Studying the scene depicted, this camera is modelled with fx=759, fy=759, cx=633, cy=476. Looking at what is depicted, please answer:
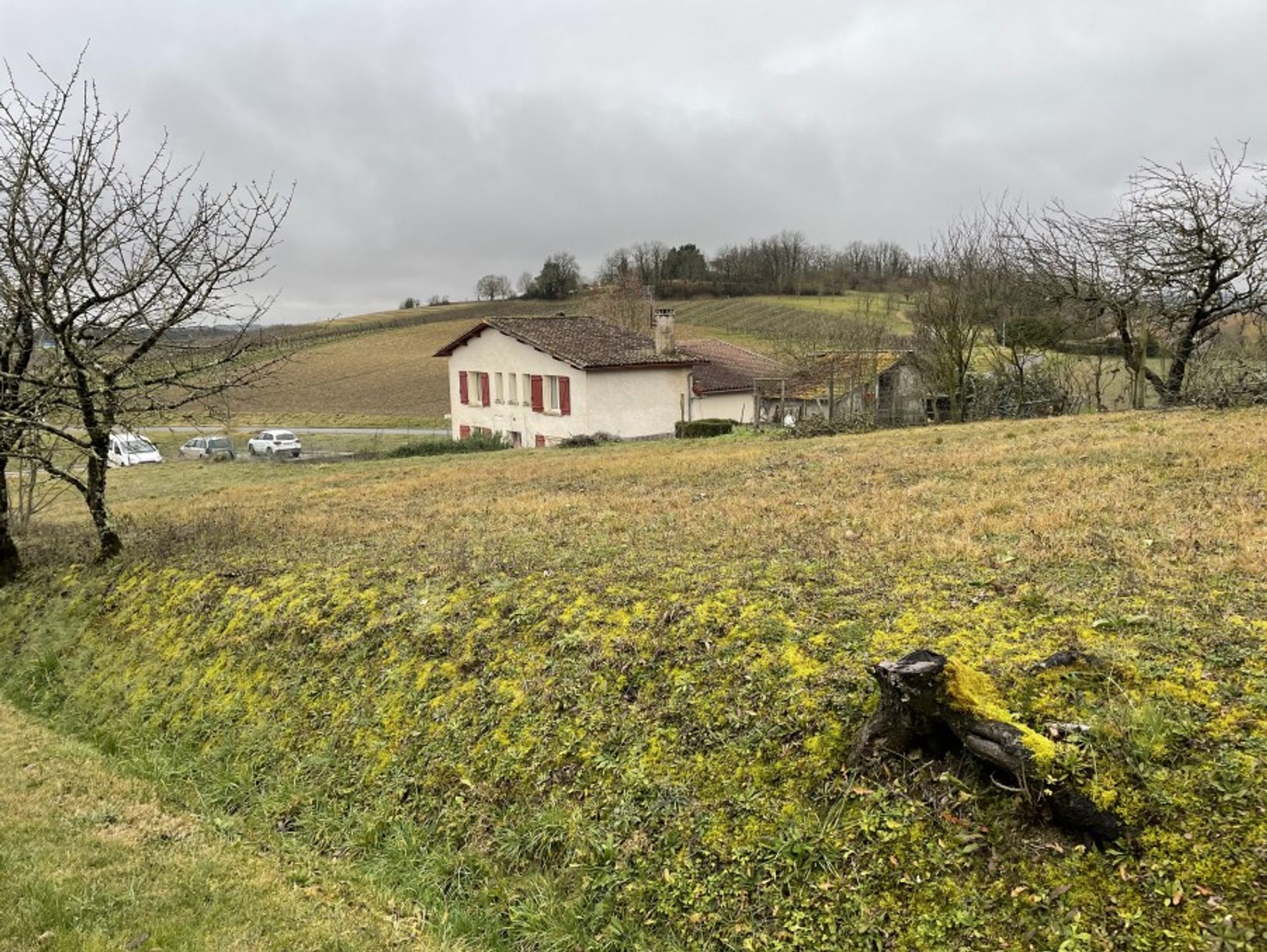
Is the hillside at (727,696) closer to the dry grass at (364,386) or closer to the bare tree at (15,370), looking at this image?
the bare tree at (15,370)

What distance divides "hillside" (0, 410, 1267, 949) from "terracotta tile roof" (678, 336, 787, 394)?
26.6 m

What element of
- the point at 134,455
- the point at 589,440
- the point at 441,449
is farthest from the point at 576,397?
the point at 134,455

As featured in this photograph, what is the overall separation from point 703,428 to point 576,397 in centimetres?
603

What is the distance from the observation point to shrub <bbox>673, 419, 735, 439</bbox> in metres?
27.9

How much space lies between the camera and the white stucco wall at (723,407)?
116ft

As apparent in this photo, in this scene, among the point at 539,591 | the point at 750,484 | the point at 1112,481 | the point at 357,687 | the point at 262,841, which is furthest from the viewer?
the point at 750,484

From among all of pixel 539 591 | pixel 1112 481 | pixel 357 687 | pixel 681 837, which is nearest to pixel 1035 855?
pixel 681 837

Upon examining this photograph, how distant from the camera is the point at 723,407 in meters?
36.4

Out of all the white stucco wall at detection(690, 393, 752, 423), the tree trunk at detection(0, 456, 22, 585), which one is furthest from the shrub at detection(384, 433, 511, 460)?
the tree trunk at detection(0, 456, 22, 585)

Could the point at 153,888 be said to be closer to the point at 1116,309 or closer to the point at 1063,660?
the point at 1063,660

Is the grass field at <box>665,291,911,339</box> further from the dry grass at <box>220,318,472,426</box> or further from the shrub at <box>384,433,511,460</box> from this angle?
the dry grass at <box>220,318,472,426</box>

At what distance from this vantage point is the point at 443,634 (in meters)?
6.01

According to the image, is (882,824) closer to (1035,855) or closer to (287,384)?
(1035,855)

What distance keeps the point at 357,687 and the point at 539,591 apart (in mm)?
1570
